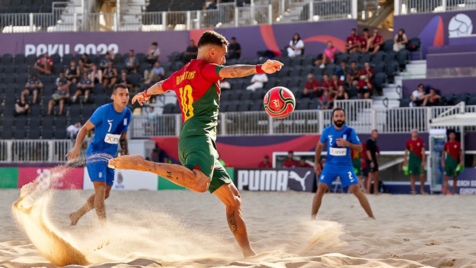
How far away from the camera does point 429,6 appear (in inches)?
965

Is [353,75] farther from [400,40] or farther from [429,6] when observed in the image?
[429,6]

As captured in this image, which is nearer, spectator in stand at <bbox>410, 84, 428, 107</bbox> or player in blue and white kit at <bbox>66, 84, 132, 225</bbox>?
player in blue and white kit at <bbox>66, 84, 132, 225</bbox>

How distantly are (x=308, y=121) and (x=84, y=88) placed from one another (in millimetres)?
9187

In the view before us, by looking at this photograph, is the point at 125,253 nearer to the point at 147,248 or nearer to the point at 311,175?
the point at 147,248

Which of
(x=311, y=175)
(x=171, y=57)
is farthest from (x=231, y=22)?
(x=311, y=175)

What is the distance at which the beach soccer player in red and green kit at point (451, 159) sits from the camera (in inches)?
718

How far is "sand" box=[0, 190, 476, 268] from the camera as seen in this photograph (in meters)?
5.62

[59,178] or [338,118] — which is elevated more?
[338,118]

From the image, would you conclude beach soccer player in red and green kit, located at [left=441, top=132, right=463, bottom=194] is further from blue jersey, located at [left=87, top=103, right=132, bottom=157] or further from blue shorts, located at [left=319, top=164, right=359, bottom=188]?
blue jersey, located at [left=87, top=103, right=132, bottom=157]

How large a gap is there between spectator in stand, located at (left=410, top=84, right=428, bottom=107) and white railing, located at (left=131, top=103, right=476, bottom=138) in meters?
0.51

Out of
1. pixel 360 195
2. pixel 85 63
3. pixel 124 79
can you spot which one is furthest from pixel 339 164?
pixel 85 63

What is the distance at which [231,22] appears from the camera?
2723 centimetres

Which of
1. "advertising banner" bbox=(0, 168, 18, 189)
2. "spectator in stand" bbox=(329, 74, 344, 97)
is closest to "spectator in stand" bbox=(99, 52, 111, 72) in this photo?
"advertising banner" bbox=(0, 168, 18, 189)

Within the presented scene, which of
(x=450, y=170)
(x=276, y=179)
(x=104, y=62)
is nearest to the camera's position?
(x=450, y=170)
